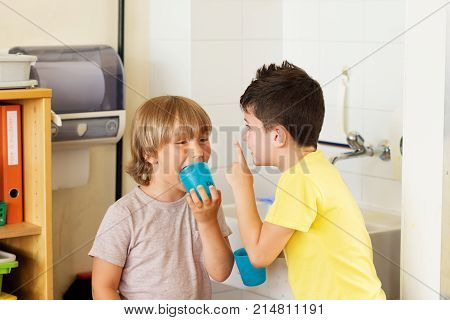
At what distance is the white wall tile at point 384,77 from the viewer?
2.05 metres

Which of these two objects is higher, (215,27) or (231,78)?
(215,27)

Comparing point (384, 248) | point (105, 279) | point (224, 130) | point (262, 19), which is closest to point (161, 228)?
point (105, 279)

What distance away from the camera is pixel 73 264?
7.48 feet

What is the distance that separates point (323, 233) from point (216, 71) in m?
0.91

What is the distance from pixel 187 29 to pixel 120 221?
0.81m

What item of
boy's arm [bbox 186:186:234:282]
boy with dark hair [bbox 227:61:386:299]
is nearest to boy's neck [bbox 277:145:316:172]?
boy with dark hair [bbox 227:61:386:299]

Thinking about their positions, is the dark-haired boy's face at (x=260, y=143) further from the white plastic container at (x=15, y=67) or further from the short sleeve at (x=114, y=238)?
the white plastic container at (x=15, y=67)

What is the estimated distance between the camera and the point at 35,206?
190cm

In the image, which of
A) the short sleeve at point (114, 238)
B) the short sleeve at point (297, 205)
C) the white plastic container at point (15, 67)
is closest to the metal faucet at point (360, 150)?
the short sleeve at point (297, 205)

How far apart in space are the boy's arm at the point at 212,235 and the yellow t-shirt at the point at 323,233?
0.39 ft
